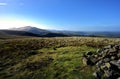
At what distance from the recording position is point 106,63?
25.0m

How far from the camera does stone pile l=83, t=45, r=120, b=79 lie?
22.7 meters

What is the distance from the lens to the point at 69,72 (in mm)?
26234

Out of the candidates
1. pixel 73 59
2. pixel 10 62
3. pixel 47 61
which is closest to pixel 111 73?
pixel 73 59

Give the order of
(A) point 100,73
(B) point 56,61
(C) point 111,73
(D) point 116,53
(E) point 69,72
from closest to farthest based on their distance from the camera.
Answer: (C) point 111,73 < (A) point 100,73 < (E) point 69,72 < (D) point 116,53 < (B) point 56,61

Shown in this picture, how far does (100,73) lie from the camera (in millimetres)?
24000

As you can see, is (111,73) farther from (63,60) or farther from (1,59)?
(1,59)

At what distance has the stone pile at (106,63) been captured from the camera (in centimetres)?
2271

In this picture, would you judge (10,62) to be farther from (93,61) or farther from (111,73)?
(111,73)

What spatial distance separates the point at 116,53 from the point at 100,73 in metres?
6.42

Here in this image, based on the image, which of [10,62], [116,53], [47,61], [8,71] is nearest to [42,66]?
[47,61]

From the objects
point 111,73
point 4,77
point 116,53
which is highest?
point 116,53

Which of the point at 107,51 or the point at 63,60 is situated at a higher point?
the point at 107,51

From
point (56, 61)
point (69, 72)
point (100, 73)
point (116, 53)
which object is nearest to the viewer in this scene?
point (100, 73)

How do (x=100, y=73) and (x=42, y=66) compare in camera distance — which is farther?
(x=42, y=66)
